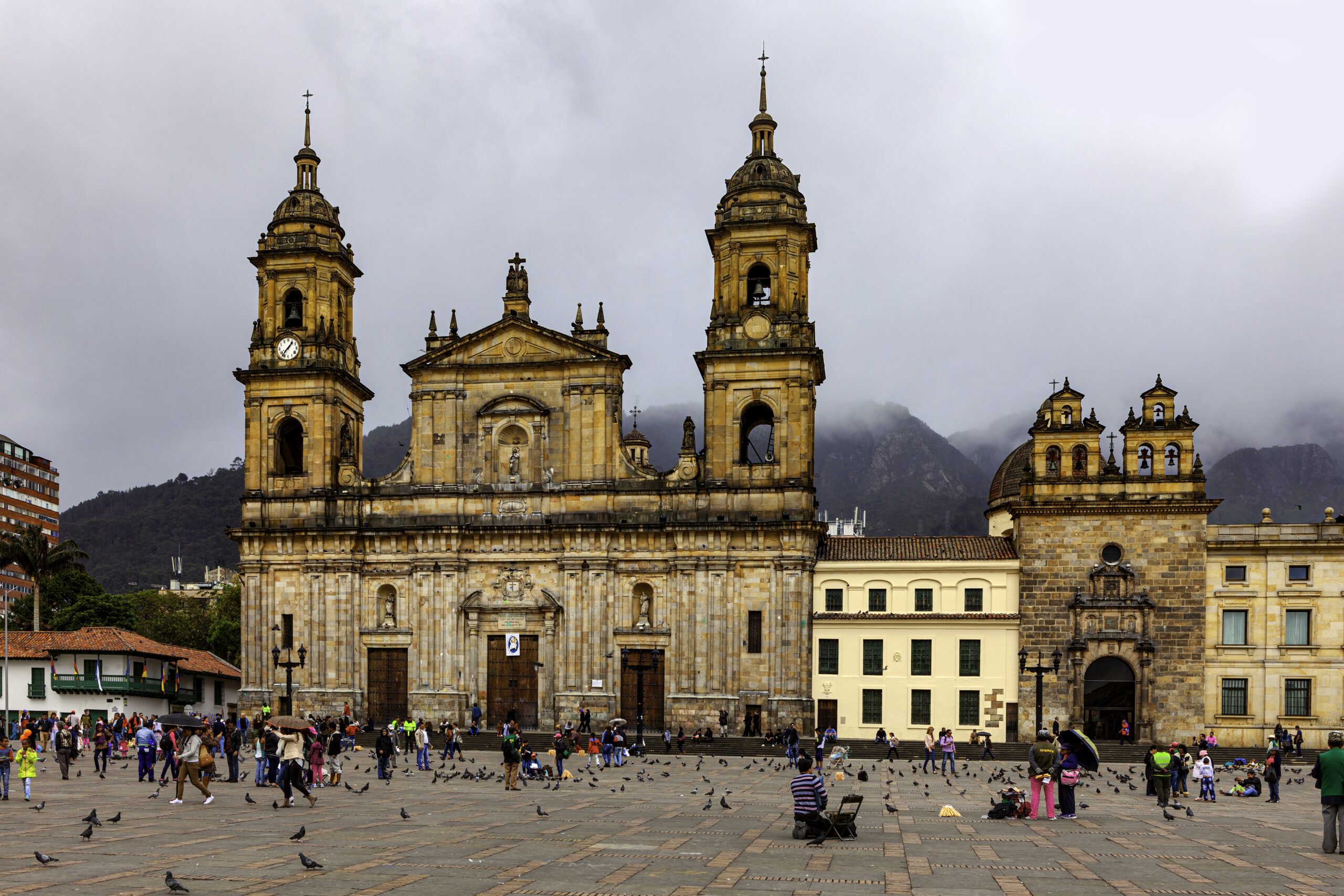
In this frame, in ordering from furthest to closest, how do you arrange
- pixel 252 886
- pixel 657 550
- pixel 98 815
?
pixel 657 550 < pixel 98 815 < pixel 252 886

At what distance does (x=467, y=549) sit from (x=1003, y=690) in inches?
899

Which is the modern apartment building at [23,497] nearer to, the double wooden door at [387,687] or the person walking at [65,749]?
the double wooden door at [387,687]

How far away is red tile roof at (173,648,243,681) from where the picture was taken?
67625 millimetres

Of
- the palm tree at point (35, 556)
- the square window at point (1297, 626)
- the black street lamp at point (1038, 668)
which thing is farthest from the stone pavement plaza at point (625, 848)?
the palm tree at point (35, 556)

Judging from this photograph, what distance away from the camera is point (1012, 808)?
25.0 m

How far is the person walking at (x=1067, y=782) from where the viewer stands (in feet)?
82.2

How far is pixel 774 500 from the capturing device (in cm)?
5450

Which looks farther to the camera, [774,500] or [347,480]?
[347,480]

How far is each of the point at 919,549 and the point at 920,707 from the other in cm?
Result: 651

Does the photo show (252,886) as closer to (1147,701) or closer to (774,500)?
(774,500)

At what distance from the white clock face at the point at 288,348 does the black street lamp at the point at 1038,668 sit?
33833mm

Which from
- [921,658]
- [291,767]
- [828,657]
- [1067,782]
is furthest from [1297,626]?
[291,767]

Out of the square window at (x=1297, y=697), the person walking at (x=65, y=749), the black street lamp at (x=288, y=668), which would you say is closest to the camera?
the person walking at (x=65, y=749)

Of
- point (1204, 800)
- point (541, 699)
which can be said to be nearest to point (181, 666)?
point (541, 699)
